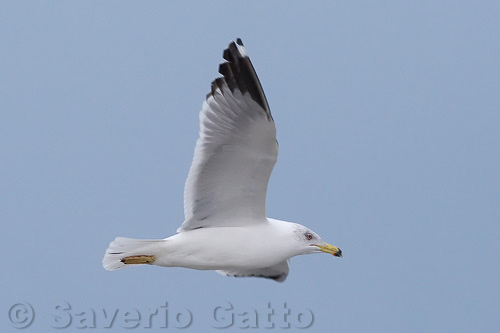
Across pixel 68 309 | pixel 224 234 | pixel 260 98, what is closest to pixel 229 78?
pixel 260 98

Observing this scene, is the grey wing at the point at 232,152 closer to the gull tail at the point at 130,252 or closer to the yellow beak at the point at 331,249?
the gull tail at the point at 130,252

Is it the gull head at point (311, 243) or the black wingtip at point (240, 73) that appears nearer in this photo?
the black wingtip at point (240, 73)

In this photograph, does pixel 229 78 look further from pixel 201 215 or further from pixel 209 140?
pixel 201 215

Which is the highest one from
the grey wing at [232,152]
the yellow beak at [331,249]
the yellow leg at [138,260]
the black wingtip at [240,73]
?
the black wingtip at [240,73]

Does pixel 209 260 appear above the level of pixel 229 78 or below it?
below

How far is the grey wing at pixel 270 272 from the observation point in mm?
8375

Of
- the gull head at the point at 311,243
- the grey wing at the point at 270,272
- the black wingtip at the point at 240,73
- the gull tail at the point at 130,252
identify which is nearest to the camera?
the black wingtip at the point at 240,73

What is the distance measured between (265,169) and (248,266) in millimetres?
813

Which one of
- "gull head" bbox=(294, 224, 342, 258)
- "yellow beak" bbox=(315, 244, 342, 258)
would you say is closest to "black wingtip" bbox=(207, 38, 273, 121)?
"gull head" bbox=(294, 224, 342, 258)

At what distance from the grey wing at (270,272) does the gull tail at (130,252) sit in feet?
2.94

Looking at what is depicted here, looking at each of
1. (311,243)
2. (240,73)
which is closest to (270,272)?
(311,243)

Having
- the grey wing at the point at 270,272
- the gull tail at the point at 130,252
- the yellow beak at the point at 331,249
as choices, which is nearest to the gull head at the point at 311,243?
the yellow beak at the point at 331,249

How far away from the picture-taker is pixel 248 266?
309 inches

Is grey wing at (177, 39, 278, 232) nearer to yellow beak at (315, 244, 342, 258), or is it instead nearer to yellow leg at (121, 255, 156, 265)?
yellow leg at (121, 255, 156, 265)
